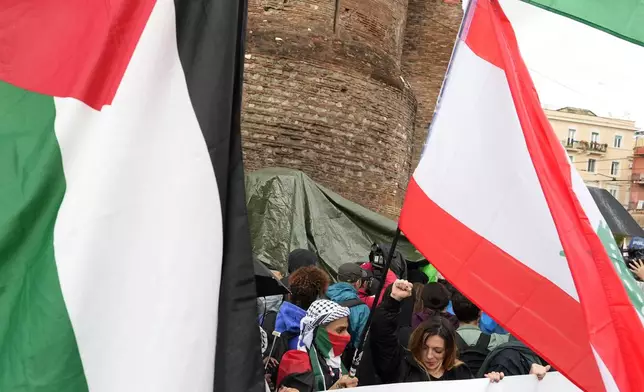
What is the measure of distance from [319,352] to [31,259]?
2.07 meters

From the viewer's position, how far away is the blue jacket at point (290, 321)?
355cm

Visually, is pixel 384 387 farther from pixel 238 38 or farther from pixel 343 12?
pixel 343 12

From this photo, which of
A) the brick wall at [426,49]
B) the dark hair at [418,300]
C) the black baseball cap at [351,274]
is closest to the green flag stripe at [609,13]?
the dark hair at [418,300]

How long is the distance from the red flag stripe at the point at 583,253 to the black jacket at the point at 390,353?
4.58 ft

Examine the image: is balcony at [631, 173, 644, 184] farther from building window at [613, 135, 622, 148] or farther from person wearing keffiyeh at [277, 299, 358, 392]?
person wearing keffiyeh at [277, 299, 358, 392]

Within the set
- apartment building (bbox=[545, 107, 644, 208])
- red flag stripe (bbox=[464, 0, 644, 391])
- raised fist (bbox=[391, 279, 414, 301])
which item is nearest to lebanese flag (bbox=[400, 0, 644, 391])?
red flag stripe (bbox=[464, 0, 644, 391])

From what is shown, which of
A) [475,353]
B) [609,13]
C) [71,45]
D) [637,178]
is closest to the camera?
[71,45]

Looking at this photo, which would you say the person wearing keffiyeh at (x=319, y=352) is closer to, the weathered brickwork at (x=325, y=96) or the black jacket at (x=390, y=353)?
the black jacket at (x=390, y=353)

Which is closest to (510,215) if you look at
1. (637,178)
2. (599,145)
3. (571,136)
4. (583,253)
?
(583,253)

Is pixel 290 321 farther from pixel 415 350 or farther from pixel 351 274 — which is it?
pixel 351 274

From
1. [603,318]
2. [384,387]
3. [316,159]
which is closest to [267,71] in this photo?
[316,159]

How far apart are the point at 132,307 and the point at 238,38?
82 centimetres

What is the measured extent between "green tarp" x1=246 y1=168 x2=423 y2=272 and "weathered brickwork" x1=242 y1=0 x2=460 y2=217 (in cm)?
107

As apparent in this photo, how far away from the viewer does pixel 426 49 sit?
65.9 ft
